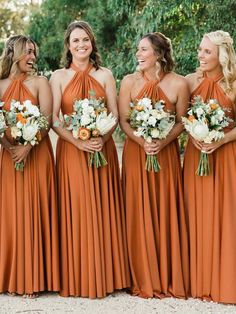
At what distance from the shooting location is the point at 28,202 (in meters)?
6.56

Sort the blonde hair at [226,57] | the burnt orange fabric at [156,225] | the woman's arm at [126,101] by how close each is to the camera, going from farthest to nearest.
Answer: the burnt orange fabric at [156,225] < the woman's arm at [126,101] < the blonde hair at [226,57]

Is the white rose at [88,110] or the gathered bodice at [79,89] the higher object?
the gathered bodice at [79,89]

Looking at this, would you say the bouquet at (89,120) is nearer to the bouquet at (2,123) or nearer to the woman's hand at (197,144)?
the bouquet at (2,123)

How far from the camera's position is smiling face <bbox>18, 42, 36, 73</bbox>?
21.2 ft

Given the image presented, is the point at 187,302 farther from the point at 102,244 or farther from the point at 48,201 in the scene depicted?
the point at 48,201

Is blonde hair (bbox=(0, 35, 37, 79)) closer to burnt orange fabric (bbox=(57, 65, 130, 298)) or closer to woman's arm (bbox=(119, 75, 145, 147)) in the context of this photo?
burnt orange fabric (bbox=(57, 65, 130, 298))

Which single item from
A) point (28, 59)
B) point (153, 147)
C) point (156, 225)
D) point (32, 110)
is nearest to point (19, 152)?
point (32, 110)

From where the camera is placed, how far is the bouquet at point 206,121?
6.16 m

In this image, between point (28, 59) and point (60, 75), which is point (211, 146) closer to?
point (60, 75)

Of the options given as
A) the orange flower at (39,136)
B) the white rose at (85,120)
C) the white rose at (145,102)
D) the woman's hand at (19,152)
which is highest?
the white rose at (145,102)

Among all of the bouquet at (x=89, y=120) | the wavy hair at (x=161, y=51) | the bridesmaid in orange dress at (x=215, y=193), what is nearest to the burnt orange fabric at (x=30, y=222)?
the bouquet at (x=89, y=120)

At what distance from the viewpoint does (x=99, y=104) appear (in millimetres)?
6258

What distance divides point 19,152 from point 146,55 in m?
1.67

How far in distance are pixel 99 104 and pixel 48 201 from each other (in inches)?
47.8
